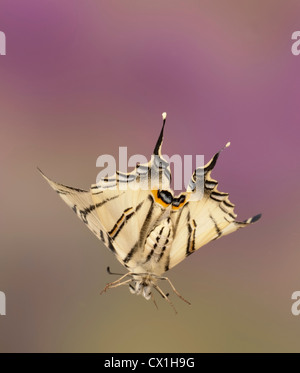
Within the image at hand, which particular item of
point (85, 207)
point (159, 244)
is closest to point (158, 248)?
point (159, 244)

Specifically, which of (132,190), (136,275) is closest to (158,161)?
(132,190)

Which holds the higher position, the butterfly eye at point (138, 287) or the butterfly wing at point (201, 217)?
the butterfly wing at point (201, 217)

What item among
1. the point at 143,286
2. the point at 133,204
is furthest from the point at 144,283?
the point at 133,204

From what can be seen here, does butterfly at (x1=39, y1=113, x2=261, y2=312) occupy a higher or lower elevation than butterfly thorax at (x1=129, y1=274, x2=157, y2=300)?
higher

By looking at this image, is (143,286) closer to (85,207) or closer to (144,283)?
(144,283)
